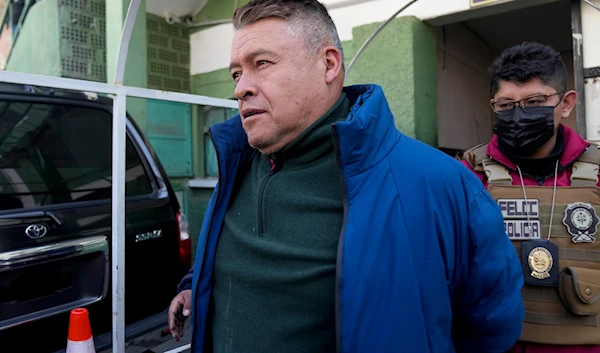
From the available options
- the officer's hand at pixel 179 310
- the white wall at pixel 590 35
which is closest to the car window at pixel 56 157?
the officer's hand at pixel 179 310

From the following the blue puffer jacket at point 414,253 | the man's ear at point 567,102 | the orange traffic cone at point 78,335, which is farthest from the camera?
the orange traffic cone at point 78,335

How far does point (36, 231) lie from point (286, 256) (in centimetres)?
149

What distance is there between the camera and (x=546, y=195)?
1.58m

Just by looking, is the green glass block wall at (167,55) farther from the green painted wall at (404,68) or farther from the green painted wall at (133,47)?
the green painted wall at (404,68)

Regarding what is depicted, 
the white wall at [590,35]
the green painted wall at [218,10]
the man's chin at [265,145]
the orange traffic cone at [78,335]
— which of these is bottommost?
the orange traffic cone at [78,335]

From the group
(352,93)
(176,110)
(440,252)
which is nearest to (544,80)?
(352,93)

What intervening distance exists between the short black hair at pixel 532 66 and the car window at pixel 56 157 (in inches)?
85.9

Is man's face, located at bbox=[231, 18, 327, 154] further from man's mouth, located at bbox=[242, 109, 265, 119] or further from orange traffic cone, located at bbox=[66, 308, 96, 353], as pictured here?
orange traffic cone, located at bbox=[66, 308, 96, 353]

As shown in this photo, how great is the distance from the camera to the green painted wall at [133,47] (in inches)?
221

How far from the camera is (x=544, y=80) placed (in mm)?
1627

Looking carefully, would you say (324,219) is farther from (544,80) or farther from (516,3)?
(516,3)

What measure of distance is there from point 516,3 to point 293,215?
4.03 m

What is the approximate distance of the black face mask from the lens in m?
1.60

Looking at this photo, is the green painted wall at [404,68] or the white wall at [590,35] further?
the green painted wall at [404,68]
